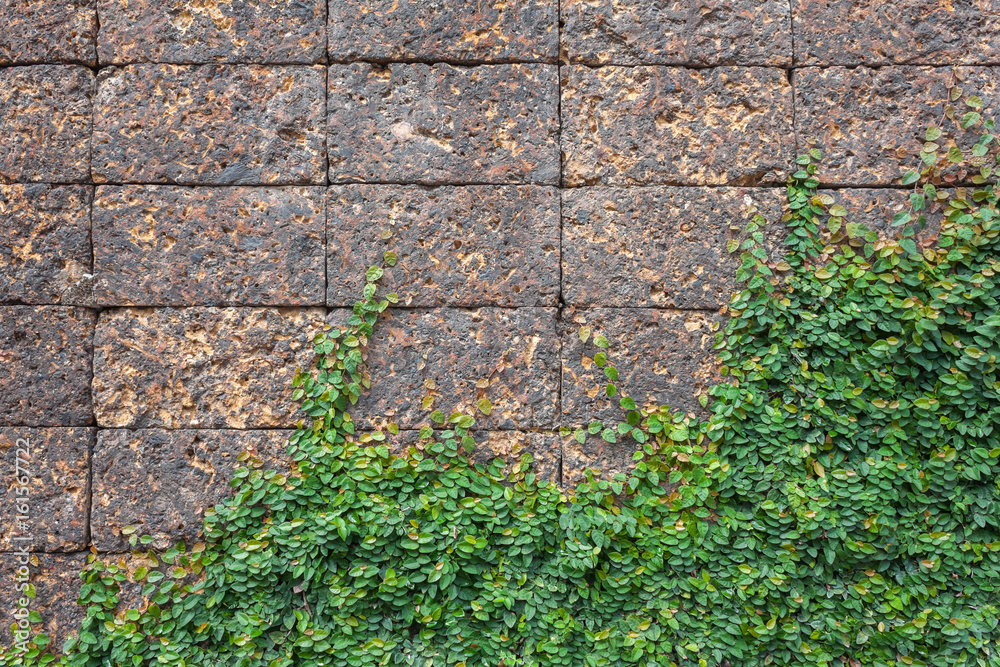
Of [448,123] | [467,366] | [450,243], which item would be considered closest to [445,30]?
[448,123]

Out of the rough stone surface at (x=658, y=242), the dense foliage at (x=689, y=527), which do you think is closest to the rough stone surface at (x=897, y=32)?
the dense foliage at (x=689, y=527)

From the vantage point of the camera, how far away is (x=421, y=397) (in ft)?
9.39

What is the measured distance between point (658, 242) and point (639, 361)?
1.93ft

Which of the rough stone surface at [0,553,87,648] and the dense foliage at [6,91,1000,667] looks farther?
the rough stone surface at [0,553,87,648]

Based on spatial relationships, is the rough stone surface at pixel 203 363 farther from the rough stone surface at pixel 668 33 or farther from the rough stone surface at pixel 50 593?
the rough stone surface at pixel 668 33

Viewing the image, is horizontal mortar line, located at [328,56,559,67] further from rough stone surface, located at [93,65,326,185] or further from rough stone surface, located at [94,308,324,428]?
rough stone surface, located at [94,308,324,428]

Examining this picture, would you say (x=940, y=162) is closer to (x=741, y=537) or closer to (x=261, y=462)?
(x=741, y=537)

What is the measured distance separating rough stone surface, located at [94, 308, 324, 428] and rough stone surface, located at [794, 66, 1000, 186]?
265 centimetres

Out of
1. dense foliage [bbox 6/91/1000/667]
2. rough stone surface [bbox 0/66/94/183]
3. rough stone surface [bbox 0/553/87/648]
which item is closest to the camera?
dense foliage [bbox 6/91/1000/667]

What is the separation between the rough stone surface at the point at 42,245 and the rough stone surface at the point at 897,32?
364cm

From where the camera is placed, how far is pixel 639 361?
9.41 feet

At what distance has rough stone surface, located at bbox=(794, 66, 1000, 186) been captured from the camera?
9.59 ft

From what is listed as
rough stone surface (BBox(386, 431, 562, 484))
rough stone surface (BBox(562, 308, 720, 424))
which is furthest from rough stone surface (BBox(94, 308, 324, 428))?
rough stone surface (BBox(562, 308, 720, 424))

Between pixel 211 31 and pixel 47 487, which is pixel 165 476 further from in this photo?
pixel 211 31
